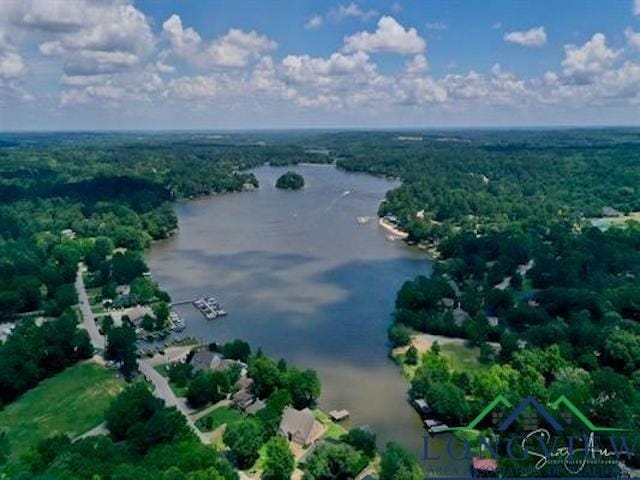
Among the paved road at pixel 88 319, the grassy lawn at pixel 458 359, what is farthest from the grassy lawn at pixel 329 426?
the paved road at pixel 88 319

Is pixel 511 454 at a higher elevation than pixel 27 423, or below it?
higher

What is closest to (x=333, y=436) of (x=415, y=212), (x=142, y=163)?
(x=415, y=212)

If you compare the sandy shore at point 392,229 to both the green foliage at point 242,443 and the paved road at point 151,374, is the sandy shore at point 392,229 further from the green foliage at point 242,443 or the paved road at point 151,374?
the green foliage at point 242,443

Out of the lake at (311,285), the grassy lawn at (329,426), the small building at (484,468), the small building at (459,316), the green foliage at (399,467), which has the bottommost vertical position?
the lake at (311,285)

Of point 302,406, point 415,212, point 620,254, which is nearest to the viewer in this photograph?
point 302,406

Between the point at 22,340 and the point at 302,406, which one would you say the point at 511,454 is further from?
the point at 22,340
